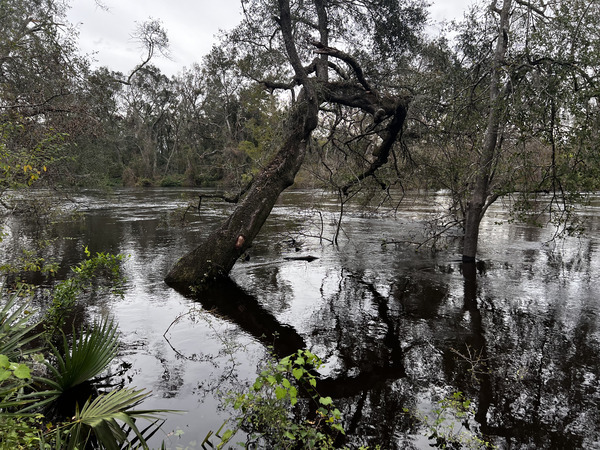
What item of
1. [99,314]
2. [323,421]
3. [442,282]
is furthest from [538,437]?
[99,314]

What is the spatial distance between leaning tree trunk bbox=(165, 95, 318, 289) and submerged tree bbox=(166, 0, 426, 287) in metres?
0.02

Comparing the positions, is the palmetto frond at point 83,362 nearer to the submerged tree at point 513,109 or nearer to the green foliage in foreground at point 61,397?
the green foliage in foreground at point 61,397

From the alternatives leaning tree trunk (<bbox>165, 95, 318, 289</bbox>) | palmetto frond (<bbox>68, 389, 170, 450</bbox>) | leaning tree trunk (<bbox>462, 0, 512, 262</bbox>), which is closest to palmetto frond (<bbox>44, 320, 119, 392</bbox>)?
palmetto frond (<bbox>68, 389, 170, 450</bbox>)

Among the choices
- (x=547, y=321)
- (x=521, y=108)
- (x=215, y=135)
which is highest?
(x=215, y=135)

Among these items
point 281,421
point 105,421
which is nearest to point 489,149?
point 281,421

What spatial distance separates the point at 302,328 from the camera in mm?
7000

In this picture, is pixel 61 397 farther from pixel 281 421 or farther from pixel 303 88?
pixel 303 88

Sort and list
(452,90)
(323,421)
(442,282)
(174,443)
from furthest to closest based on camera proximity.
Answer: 1. (452,90)
2. (442,282)
3. (323,421)
4. (174,443)

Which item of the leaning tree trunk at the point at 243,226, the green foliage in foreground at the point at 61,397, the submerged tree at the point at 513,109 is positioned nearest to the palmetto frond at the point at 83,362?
the green foliage in foreground at the point at 61,397

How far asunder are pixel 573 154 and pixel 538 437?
5.29 meters

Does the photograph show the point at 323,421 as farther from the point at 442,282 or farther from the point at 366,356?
the point at 442,282

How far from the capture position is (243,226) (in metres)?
9.18

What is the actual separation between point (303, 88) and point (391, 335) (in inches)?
240

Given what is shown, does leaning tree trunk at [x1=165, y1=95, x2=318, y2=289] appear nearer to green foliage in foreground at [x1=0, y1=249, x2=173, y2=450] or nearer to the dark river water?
the dark river water
